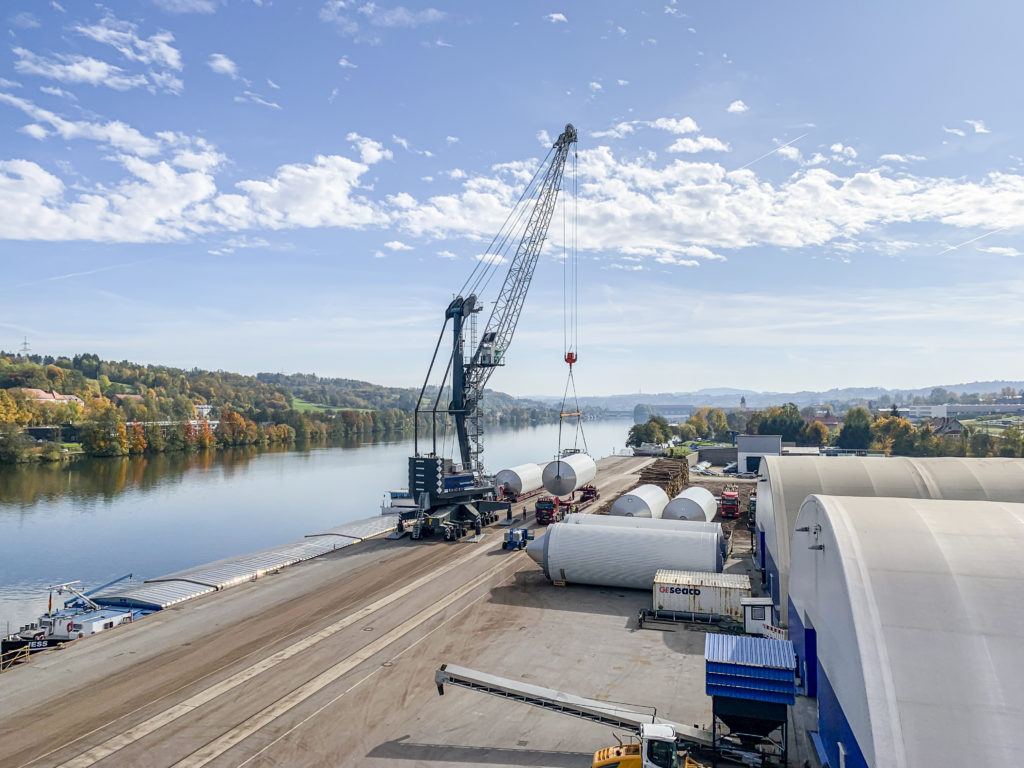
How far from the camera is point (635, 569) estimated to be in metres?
27.5

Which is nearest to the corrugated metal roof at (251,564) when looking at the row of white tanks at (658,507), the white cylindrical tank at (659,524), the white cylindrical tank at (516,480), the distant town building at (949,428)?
the white cylindrical tank at (659,524)

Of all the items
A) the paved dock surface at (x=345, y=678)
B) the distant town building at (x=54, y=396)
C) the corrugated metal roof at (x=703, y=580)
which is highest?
the distant town building at (x=54, y=396)

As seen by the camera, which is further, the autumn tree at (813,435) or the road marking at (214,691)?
the autumn tree at (813,435)

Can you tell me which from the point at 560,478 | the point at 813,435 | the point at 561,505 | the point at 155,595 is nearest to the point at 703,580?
the point at 155,595

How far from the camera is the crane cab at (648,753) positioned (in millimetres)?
12289

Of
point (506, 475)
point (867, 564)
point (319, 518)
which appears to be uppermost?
point (867, 564)

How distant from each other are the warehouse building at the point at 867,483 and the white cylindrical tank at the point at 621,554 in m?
3.03

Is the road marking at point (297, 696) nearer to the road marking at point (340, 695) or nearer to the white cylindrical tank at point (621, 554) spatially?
the road marking at point (340, 695)

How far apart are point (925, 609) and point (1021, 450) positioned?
311ft

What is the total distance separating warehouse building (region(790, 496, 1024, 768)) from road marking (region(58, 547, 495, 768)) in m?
15.6

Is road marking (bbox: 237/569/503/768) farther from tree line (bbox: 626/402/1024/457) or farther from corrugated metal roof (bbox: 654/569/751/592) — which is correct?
tree line (bbox: 626/402/1024/457)

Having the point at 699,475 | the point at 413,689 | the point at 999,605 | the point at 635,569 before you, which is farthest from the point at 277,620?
the point at 699,475

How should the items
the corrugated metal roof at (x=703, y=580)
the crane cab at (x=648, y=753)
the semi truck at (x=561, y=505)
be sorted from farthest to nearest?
the semi truck at (x=561, y=505)
the corrugated metal roof at (x=703, y=580)
the crane cab at (x=648, y=753)

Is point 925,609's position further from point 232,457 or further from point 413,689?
point 232,457
